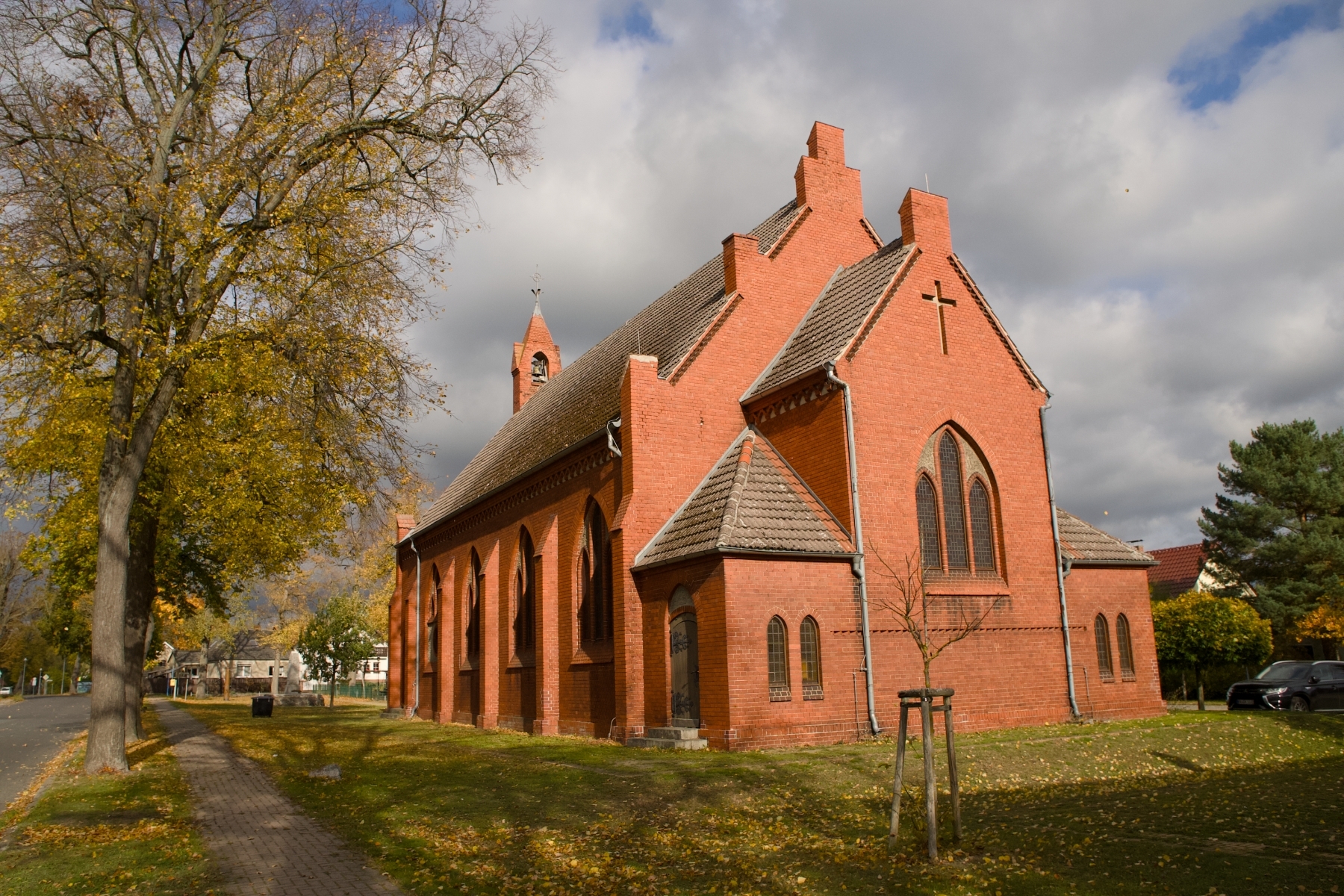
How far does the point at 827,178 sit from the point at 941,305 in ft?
17.8

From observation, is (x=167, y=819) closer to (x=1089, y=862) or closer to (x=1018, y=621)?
(x=1089, y=862)

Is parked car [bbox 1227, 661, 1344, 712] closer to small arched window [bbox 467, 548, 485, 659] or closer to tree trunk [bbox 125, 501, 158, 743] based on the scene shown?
small arched window [bbox 467, 548, 485, 659]

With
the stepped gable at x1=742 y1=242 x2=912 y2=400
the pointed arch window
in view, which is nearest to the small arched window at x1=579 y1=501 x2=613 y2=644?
Answer: the stepped gable at x1=742 y1=242 x2=912 y2=400

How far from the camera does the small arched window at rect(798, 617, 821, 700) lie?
17281mm

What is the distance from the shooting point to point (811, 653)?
57.3ft

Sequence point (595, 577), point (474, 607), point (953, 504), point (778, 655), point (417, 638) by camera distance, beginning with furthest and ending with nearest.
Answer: point (417, 638) → point (474, 607) → point (595, 577) → point (953, 504) → point (778, 655)

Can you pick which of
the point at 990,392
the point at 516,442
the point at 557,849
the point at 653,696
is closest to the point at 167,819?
the point at 557,849

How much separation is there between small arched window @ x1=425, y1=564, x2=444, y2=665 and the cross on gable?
66.7 ft

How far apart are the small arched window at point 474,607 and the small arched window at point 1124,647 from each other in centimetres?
1746

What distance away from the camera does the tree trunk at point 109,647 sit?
15.7m

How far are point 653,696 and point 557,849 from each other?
30.0 feet

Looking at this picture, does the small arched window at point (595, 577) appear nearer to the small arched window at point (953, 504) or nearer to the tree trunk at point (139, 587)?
the small arched window at point (953, 504)

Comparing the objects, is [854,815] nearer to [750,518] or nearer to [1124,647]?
[750,518]

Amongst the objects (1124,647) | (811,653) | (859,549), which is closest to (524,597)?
(811,653)
